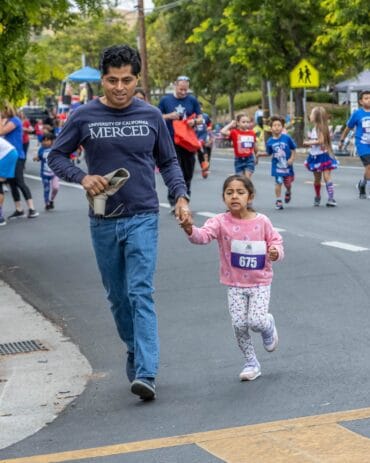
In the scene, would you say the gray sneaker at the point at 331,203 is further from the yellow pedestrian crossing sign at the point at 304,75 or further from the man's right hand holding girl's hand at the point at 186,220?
the yellow pedestrian crossing sign at the point at 304,75

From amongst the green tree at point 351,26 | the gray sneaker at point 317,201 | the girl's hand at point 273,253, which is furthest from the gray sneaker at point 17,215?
the green tree at point 351,26

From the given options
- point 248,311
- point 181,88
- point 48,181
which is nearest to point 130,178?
point 248,311

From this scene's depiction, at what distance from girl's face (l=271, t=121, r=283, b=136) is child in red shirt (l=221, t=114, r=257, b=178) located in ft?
2.09

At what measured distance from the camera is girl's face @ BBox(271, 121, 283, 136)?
1880cm

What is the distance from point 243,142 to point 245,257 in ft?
39.8

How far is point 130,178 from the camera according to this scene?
698 centimetres

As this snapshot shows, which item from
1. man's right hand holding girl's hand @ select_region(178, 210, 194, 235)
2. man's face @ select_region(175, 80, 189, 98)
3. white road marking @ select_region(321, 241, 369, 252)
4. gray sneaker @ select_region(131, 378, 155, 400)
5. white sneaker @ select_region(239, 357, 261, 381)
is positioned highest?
man's face @ select_region(175, 80, 189, 98)

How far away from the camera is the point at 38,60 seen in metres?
14.1

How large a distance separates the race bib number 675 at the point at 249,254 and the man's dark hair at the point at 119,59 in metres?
1.20

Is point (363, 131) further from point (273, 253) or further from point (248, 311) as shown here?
point (273, 253)

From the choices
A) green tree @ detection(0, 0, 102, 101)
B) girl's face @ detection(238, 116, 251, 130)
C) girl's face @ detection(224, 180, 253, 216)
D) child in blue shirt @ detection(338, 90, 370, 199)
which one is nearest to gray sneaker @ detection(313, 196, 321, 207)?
child in blue shirt @ detection(338, 90, 370, 199)

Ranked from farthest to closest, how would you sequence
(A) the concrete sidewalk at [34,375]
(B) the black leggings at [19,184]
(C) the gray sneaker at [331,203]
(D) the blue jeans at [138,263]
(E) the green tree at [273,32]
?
(E) the green tree at [273,32], (B) the black leggings at [19,184], (C) the gray sneaker at [331,203], (D) the blue jeans at [138,263], (A) the concrete sidewalk at [34,375]

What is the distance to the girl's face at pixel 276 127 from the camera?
61.7 ft

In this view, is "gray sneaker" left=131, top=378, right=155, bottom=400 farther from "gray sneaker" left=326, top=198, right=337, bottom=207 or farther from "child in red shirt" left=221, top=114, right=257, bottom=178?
"child in red shirt" left=221, top=114, right=257, bottom=178
